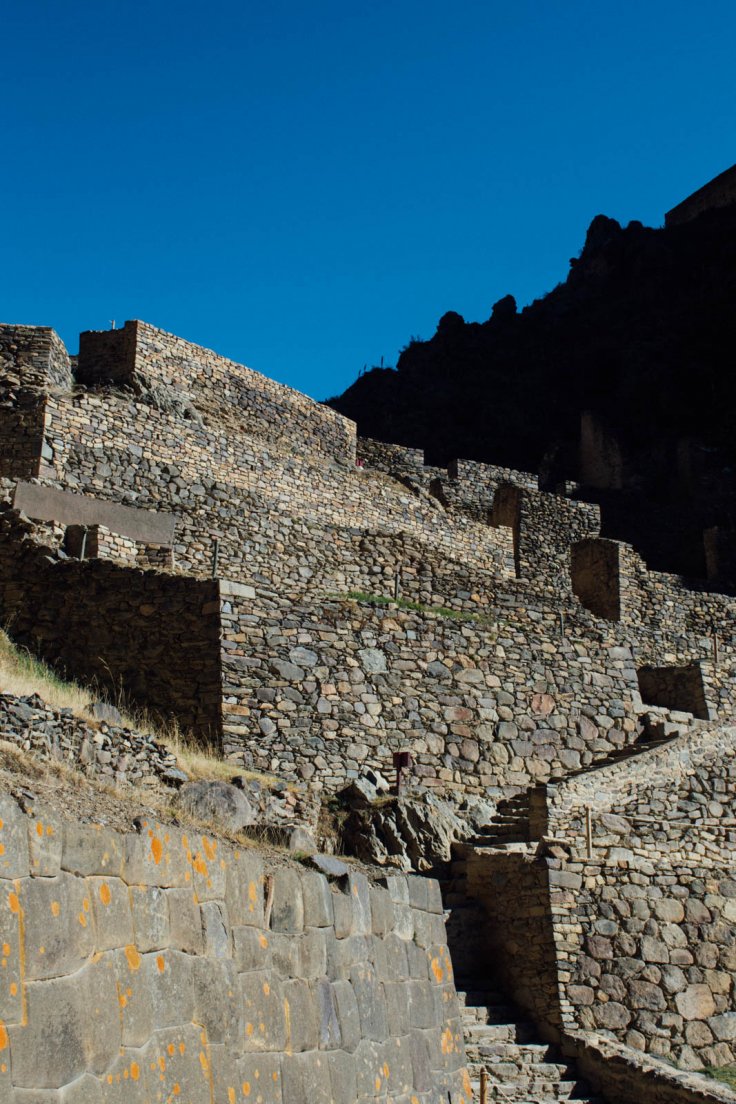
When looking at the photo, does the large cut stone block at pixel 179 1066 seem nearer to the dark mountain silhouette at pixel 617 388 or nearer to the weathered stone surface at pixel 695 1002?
the weathered stone surface at pixel 695 1002

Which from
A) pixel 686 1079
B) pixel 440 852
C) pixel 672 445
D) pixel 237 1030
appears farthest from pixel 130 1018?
pixel 672 445

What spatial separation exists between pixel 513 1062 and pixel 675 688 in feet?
30.4

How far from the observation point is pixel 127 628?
14148mm

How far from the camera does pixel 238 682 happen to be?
13.8 meters

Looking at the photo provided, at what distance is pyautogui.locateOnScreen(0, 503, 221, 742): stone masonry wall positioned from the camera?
1373 centimetres

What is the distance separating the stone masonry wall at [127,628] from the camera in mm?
13734

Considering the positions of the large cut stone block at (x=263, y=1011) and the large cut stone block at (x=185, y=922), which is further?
the large cut stone block at (x=263, y=1011)

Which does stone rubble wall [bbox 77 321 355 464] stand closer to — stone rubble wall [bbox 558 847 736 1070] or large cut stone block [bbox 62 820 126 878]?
stone rubble wall [bbox 558 847 736 1070]

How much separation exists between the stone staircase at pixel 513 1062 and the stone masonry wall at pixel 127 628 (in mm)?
4462

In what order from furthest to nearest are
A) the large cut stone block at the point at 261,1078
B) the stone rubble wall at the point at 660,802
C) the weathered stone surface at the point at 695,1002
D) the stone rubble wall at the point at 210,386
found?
the stone rubble wall at the point at 210,386, the stone rubble wall at the point at 660,802, the weathered stone surface at the point at 695,1002, the large cut stone block at the point at 261,1078

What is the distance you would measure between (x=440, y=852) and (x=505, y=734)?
326 centimetres

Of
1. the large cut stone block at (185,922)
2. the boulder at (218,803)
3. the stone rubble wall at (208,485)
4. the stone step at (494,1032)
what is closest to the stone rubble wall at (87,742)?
the boulder at (218,803)

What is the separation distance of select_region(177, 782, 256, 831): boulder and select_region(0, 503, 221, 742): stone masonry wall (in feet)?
8.45

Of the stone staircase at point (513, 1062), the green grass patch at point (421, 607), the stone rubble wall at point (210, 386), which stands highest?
A: the stone rubble wall at point (210, 386)
